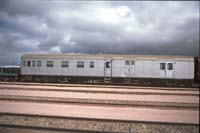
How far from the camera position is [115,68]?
2464 centimetres

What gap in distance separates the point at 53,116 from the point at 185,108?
5508mm

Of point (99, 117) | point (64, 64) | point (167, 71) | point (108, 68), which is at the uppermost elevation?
point (64, 64)

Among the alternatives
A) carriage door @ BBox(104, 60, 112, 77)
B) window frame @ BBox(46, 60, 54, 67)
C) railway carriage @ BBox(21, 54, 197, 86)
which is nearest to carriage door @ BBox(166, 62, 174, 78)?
railway carriage @ BBox(21, 54, 197, 86)

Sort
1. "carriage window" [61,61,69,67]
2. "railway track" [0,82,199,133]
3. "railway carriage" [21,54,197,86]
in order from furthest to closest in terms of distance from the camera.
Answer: "carriage window" [61,61,69,67] < "railway carriage" [21,54,197,86] < "railway track" [0,82,199,133]

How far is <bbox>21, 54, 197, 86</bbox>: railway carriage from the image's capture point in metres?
23.7

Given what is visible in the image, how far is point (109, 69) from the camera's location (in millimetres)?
24422

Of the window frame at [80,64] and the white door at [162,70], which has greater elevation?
the window frame at [80,64]

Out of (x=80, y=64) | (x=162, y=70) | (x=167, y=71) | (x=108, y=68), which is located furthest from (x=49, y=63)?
(x=167, y=71)

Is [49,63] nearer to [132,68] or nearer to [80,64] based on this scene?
[80,64]

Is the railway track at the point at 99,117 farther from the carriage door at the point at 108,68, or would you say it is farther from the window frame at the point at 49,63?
the window frame at the point at 49,63

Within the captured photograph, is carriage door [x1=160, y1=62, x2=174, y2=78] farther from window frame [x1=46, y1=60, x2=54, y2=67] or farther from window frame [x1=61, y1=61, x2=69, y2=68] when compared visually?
window frame [x1=46, y1=60, x2=54, y2=67]

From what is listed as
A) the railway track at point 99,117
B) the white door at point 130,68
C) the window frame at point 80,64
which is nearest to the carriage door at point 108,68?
the white door at point 130,68

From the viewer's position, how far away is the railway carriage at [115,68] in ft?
77.7

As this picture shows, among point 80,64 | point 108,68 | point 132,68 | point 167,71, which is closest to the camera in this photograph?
point 167,71
